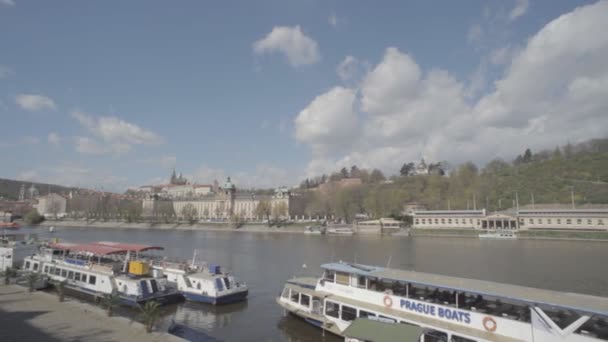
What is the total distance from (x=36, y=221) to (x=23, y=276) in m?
152

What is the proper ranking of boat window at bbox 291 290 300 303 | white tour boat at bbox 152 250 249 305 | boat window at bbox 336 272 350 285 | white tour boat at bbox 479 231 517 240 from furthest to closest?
white tour boat at bbox 479 231 517 240 → white tour boat at bbox 152 250 249 305 → boat window at bbox 291 290 300 303 → boat window at bbox 336 272 350 285

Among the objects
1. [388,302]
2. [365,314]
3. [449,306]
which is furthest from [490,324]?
[365,314]

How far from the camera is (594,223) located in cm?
9062

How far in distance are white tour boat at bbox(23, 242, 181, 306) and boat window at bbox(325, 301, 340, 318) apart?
12.8 m

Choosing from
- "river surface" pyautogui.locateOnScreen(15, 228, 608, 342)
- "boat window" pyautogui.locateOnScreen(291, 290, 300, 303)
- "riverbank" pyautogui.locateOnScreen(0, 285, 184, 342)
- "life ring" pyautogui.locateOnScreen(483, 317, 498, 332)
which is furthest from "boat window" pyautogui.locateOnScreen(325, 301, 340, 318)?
"riverbank" pyautogui.locateOnScreen(0, 285, 184, 342)

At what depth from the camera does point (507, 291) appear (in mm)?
16688

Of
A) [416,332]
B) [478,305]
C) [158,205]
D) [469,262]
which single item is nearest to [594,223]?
[469,262]

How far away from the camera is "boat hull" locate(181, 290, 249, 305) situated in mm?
27125

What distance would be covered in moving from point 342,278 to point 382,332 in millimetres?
8558

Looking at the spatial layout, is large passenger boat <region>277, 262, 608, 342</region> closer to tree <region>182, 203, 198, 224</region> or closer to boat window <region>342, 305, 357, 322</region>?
boat window <region>342, 305, 357, 322</region>

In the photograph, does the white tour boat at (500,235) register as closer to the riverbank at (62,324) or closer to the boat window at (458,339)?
the boat window at (458,339)

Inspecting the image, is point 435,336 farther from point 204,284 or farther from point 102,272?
point 102,272

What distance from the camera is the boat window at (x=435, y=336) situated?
16.8 metres

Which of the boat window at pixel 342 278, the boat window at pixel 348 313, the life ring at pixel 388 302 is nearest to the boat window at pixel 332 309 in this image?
the boat window at pixel 348 313
